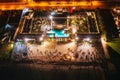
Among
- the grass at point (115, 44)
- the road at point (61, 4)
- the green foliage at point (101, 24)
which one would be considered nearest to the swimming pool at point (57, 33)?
the green foliage at point (101, 24)

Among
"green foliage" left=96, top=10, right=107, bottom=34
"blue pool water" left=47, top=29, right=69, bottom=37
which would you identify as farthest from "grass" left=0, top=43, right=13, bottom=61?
"green foliage" left=96, top=10, right=107, bottom=34

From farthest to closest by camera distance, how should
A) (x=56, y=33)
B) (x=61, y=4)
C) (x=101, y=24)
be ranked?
1. (x=61, y=4)
2. (x=101, y=24)
3. (x=56, y=33)

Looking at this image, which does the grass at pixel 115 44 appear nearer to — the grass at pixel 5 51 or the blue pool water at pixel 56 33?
the blue pool water at pixel 56 33

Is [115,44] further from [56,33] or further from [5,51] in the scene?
[5,51]

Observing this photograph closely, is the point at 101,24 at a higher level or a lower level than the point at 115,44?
higher

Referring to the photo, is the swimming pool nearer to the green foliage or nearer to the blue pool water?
the blue pool water

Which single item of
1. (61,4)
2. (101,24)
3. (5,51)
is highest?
(61,4)

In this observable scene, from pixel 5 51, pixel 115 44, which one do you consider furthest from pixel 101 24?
pixel 5 51

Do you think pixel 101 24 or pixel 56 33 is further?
pixel 101 24

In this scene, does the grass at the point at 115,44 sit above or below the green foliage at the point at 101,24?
below
